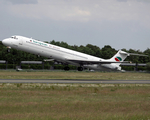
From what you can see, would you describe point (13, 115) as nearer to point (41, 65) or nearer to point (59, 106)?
point (59, 106)

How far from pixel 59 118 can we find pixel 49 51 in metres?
28.7

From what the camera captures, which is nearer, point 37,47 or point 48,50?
point 37,47

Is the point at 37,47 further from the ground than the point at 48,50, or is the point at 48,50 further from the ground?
the point at 37,47

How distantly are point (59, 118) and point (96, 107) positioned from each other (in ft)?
14.6

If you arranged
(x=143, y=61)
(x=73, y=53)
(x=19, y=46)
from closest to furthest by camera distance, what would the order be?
(x=19, y=46), (x=73, y=53), (x=143, y=61)

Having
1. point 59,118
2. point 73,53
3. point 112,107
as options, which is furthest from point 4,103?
point 73,53

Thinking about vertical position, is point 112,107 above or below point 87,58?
below

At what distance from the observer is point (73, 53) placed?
4541 centimetres

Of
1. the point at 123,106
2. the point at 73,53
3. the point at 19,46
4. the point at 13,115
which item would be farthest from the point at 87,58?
the point at 13,115

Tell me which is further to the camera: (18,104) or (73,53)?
(73,53)

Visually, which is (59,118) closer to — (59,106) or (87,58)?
(59,106)

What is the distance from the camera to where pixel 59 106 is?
17359mm

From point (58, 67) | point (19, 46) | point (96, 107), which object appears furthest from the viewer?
point (58, 67)

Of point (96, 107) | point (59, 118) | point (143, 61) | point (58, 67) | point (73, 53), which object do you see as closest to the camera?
point (59, 118)
